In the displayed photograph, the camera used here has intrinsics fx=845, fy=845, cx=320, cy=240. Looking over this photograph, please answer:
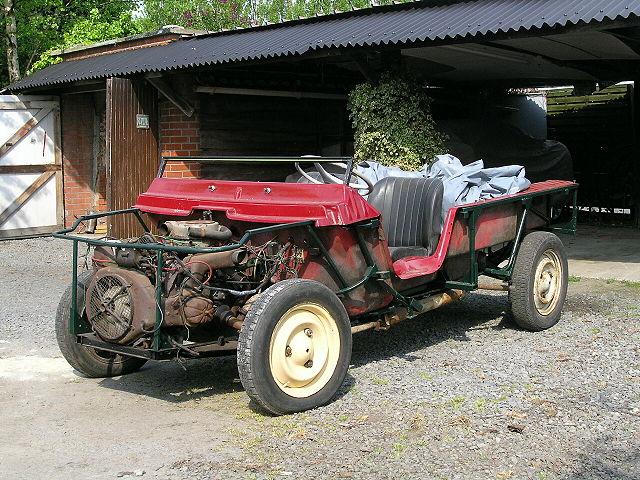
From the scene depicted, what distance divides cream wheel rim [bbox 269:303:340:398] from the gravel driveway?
0.17m

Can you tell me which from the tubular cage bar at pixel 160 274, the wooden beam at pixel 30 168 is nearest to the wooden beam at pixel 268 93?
the wooden beam at pixel 30 168

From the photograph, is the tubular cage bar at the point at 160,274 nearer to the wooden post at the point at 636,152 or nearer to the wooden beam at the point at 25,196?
the wooden beam at the point at 25,196

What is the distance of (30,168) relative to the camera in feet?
44.3

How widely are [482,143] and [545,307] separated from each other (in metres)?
7.75

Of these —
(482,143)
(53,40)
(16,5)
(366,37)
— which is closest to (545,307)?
(366,37)

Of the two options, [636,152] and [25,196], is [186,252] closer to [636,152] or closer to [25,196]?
[25,196]

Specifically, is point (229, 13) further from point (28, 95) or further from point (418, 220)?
point (418, 220)

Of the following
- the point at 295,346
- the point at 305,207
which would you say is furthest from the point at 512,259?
the point at 295,346

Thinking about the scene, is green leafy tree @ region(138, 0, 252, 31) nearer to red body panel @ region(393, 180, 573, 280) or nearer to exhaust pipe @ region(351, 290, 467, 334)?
red body panel @ region(393, 180, 573, 280)

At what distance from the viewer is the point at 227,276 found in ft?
16.7

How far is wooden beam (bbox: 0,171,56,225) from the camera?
43.0 feet

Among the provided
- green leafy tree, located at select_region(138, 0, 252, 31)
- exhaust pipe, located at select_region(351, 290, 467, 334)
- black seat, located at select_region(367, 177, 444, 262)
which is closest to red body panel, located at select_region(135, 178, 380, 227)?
exhaust pipe, located at select_region(351, 290, 467, 334)

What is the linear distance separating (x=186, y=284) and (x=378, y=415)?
1.32 m

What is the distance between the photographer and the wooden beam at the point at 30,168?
13125mm
